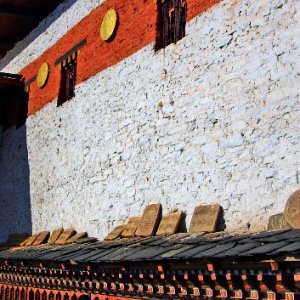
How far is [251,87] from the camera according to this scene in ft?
20.1

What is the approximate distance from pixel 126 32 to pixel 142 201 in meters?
2.98

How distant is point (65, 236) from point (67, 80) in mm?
3377

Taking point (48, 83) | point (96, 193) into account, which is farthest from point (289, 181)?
point (48, 83)

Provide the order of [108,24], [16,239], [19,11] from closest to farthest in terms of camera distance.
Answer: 1. [108,24]
2. [16,239]
3. [19,11]

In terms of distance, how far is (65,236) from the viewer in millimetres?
9180

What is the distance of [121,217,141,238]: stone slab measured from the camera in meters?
7.37

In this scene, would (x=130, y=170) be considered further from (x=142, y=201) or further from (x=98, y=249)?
(x=98, y=249)

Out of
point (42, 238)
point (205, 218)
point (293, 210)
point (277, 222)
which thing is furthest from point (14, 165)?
point (293, 210)

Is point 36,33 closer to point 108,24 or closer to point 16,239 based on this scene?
point 108,24

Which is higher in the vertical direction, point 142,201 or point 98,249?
point 142,201

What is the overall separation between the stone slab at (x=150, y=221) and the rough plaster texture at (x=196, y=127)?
0.13m

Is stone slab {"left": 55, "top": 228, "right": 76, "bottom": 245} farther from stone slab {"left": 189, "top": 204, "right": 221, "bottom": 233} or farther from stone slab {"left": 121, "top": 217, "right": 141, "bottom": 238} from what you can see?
stone slab {"left": 189, "top": 204, "right": 221, "bottom": 233}

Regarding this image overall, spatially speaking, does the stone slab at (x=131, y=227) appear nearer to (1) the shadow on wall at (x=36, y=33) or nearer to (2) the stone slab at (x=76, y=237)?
(2) the stone slab at (x=76, y=237)

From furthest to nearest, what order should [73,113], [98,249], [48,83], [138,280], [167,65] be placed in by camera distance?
[48,83], [73,113], [167,65], [98,249], [138,280]
